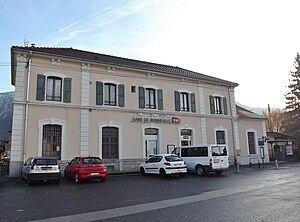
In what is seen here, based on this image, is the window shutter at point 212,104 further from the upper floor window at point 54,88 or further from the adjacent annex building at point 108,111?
the upper floor window at point 54,88

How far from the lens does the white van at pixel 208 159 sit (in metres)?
16.9

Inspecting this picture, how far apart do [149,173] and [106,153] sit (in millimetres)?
4129

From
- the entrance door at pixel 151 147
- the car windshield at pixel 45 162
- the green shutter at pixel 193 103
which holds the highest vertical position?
the green shutter at pixel 193 103

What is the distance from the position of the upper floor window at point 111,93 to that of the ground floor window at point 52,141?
3986 mm

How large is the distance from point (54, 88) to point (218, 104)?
15821 millimetres

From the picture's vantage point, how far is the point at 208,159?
669 inches

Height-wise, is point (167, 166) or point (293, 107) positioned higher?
point (293, 107)

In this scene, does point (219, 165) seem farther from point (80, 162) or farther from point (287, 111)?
point (287, 111)

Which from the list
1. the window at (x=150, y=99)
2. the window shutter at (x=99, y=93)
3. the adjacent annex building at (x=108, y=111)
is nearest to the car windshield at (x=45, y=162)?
the adjacent annex building at (x=108, y=111)

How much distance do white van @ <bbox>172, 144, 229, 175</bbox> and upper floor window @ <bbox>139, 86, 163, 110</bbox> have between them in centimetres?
567

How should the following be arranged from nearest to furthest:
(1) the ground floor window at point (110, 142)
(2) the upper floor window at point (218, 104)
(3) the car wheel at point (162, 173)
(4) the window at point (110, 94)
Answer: (3) the car wheel at point (162, 173) → (1) the ground floor window at point (110, 142) → (4) the window at point (110, 94) → (2) the upper floor window at point (218, 104)

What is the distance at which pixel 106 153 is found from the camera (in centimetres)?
1964

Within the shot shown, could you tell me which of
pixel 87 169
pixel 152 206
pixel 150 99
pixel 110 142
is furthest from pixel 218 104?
pixel 152 206

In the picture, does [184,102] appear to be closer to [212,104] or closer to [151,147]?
[212,104]
